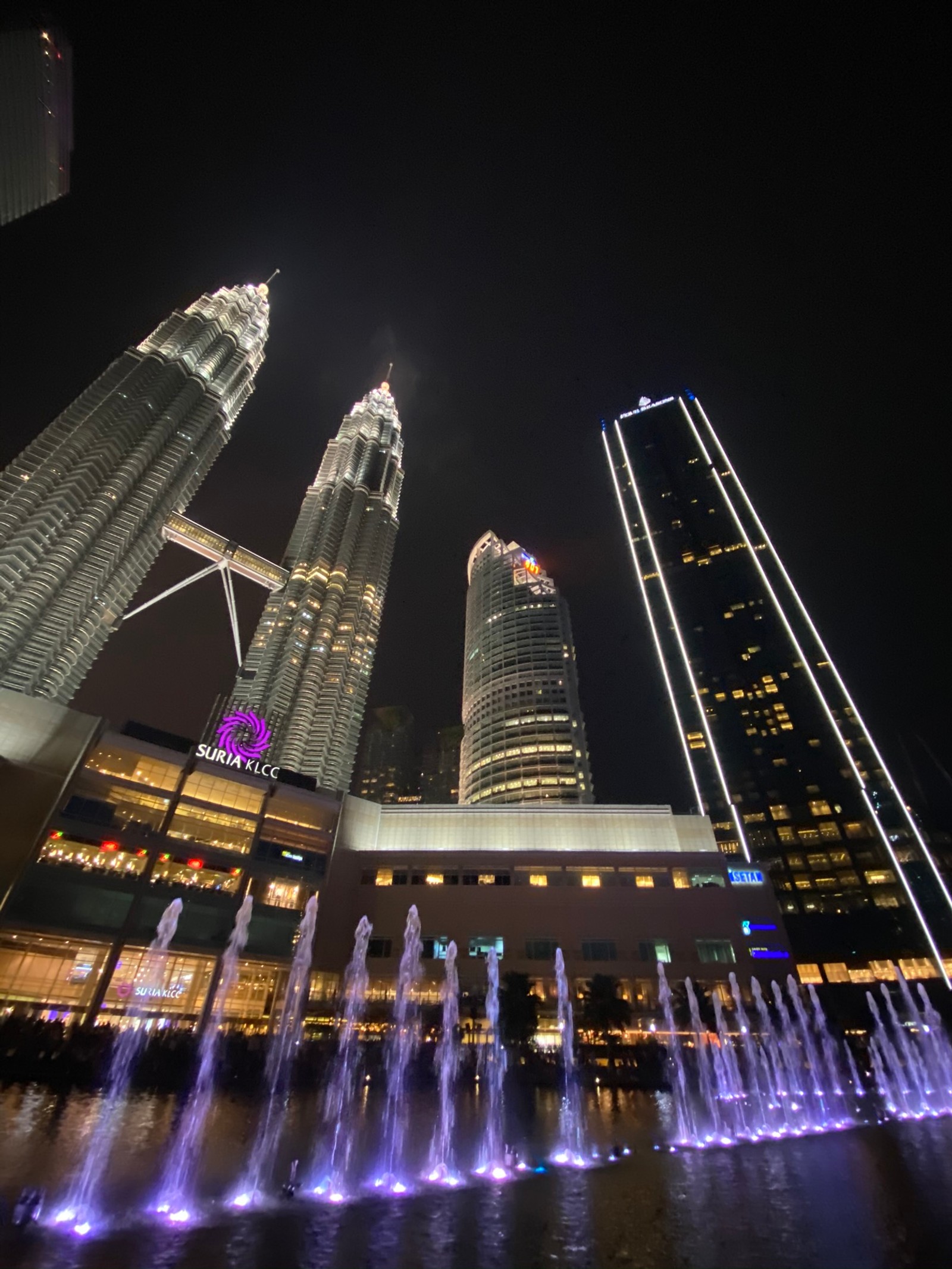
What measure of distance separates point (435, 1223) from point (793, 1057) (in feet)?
177

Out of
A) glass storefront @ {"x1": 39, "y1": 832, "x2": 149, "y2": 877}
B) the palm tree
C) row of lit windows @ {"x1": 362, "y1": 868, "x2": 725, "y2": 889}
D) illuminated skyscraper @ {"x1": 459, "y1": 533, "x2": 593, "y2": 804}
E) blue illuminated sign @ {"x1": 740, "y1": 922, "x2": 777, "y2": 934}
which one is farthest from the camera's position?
illuminated skyscraper @ {"x1": 459, "y1": 533, "x2": 593, "y2": 804}

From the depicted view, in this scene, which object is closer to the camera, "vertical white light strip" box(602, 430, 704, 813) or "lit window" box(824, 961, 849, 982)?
"lit window" box(824, 961, 849, 982)

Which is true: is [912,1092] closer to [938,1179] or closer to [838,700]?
[938,1179]

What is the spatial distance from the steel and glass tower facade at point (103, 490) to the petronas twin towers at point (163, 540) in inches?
9.7

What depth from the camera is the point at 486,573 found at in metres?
169

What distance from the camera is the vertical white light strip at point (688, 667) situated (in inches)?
4018

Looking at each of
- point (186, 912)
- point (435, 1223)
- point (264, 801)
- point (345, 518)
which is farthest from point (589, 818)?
point (345, 518)

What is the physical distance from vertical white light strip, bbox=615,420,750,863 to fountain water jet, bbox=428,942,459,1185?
2365 inches

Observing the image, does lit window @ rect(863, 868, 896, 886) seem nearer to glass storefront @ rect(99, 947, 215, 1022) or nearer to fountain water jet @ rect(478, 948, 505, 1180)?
fountain water jet @ rect(478, 948, 505, 1180)

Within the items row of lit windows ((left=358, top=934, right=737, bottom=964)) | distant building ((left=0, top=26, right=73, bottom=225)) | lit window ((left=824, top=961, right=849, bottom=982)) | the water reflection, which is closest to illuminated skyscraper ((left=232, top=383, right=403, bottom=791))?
row of lit windows ((left=358, top=934, right=737, bottom=964))

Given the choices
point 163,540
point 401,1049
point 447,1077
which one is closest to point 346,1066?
point 447,1077

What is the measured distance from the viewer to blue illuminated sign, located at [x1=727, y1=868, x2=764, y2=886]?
231 ft

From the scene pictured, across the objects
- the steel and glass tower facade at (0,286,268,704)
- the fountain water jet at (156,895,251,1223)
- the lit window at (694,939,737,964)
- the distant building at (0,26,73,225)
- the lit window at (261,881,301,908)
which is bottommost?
the fountain water jet at (156,895,251,1223)

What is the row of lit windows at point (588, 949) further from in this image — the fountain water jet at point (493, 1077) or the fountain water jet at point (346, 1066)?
the fountain water jet at point (346, 1066)
